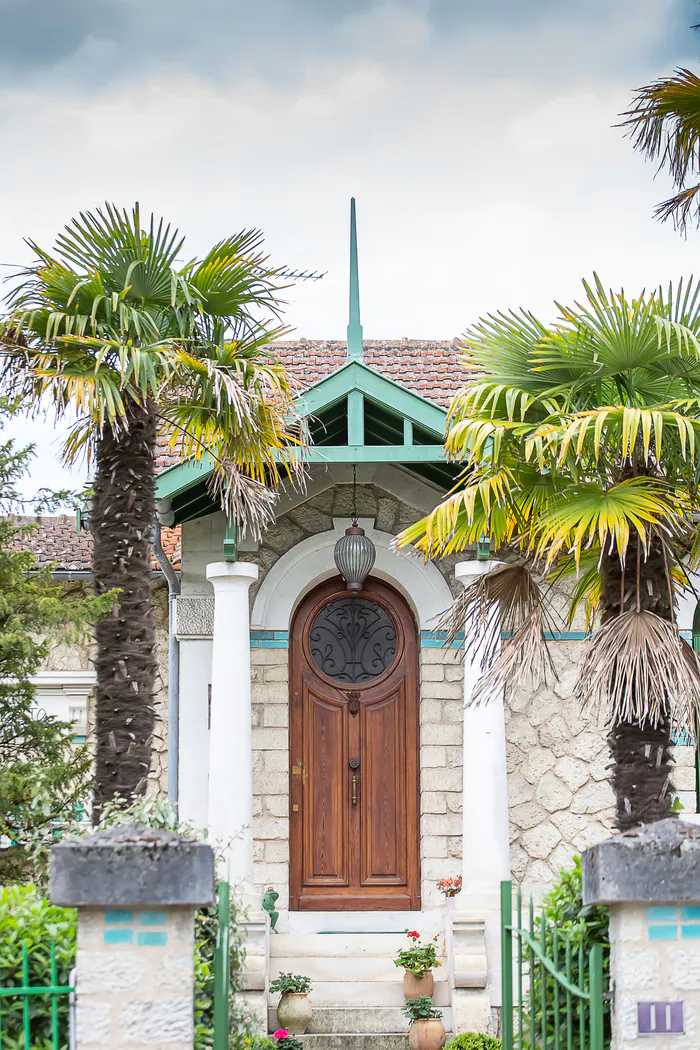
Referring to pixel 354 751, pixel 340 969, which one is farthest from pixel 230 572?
pixel 340 969

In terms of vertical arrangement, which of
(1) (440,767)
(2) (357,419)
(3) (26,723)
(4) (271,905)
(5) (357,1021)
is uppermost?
(2) (357,419)

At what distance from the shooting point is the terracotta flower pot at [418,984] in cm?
860

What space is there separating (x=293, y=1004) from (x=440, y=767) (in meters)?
2.54

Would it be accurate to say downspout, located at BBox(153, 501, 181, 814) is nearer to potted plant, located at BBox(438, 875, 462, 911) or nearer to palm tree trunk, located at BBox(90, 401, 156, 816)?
potted plant, located at BBox(438, 875, 462, 911)

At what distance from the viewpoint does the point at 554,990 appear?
4973 mm

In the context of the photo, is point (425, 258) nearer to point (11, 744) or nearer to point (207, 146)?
point (207, 146)

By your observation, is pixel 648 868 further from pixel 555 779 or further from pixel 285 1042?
pixel 555 779

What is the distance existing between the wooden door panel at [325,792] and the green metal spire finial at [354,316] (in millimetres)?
3181

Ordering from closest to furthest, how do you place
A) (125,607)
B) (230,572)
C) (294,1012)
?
(125,607) < (294,1012) < (230,572)

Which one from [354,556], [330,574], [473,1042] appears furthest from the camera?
[330,574]

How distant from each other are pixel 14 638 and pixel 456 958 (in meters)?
4.04

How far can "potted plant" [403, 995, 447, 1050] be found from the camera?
8.12 m

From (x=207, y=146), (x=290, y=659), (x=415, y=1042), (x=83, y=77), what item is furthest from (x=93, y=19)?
(x=415, y=1042)

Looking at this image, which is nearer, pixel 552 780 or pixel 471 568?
pixel 471 568
